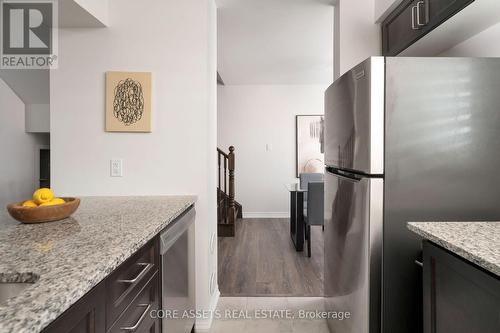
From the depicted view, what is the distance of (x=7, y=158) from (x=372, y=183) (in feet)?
12.8

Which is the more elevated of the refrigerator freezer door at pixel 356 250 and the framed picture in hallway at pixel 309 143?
the framed picture in hallway at pixel 309 143

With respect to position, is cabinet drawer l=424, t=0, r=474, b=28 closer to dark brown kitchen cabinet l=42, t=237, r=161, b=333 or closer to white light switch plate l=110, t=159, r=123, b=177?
dark brown kitchen cabinet l=42, t=237, r=161, b=333

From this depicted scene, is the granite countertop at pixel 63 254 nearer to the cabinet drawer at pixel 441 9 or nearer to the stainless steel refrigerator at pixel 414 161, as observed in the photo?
the stainless steel refrigerator at pixel 414 161

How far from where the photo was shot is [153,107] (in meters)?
1.99

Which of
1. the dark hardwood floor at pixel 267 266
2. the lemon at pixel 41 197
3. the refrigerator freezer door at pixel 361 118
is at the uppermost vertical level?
the refrigerator freezer door at pixel 361 118

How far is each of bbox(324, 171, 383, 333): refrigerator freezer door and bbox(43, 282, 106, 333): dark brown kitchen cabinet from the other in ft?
3.55

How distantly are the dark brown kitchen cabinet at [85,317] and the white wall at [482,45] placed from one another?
2132 mm

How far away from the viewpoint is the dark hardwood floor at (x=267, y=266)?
8.38 ft

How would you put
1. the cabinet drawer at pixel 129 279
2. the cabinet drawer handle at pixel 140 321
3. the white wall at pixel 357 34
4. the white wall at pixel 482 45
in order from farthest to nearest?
the white wall at pixel 357 34 < the white wall at pixel 482 45 < the cabinet drawer handle at pixel 140 321 < the cabinet drawer at pixel 129 279

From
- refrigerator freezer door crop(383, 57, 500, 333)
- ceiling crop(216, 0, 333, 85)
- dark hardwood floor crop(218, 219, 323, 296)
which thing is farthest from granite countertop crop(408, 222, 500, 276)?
ceiling crop(216, 0, 333, 85)

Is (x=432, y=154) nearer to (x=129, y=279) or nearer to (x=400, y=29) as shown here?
(x=400, y=29)

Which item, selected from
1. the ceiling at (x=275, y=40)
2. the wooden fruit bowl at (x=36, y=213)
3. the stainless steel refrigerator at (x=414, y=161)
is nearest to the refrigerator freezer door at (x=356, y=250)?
the stainless steel refrigerator at (x=414, y=161)

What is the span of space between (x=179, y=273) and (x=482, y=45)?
7.05 ft

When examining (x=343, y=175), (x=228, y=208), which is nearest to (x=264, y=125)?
(x=228, y=208)
